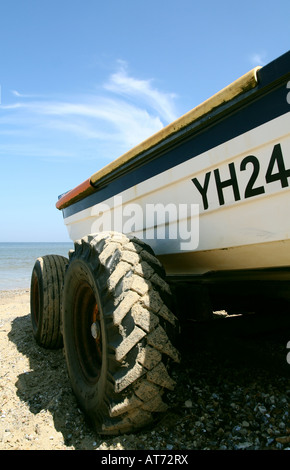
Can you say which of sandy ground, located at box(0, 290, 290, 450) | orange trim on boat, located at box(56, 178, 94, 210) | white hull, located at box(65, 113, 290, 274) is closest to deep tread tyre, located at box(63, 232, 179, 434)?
sandy ground, located at box(0, 290, 290, 450)

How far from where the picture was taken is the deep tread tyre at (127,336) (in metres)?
1.65

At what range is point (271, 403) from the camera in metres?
2.00

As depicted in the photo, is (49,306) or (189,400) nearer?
(189,400)

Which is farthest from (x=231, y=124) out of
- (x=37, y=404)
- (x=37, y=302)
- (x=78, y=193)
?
(x=37, y=302)

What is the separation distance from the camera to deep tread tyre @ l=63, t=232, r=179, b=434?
1.65m

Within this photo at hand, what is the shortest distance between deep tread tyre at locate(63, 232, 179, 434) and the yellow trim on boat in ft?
1.86

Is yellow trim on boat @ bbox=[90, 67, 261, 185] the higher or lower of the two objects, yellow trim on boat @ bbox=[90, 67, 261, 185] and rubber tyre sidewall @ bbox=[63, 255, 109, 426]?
the higher

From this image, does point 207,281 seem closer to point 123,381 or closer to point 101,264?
point 101,264

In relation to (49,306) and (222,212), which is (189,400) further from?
(49,306)

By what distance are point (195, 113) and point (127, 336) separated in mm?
1139

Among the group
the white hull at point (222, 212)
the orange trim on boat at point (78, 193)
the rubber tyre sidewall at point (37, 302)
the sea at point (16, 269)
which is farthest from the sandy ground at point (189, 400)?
the sea at point (16, 269)

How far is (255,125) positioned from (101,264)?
39.2 inches

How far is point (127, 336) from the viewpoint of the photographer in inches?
65.5

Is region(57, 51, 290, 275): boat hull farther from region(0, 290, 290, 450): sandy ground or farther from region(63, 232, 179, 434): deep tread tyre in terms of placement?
region(0, 290, 290, 450): sandy ground
